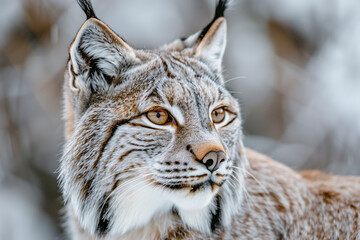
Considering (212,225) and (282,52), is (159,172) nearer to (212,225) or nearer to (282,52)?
(212,225)

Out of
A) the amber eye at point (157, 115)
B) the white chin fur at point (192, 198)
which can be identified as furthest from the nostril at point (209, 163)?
the amber eye at point (157, 115)

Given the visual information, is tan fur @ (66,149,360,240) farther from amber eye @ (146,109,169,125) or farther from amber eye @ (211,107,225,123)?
amber eye @ (146,109,169,125)

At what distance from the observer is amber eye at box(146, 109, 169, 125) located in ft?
10.6

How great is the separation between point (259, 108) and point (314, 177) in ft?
21.5

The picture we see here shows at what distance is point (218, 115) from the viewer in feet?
11.5

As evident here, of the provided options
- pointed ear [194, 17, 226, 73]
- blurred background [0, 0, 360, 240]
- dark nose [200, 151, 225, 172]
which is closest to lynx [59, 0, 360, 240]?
dark nose [200, 151, 225, 172]

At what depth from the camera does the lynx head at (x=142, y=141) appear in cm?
305

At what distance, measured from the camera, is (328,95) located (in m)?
9.88

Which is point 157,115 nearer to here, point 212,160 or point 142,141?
point 142,141

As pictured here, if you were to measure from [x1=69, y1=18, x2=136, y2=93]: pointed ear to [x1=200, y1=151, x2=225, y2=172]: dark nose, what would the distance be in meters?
0.98

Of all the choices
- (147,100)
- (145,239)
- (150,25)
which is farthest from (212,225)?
(150,25)

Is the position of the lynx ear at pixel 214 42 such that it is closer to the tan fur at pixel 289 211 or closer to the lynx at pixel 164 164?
the lynx at pixel 164 164

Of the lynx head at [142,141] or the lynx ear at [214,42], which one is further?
the lynx ear at [214,42]

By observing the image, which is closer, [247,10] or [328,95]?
[328,95]
